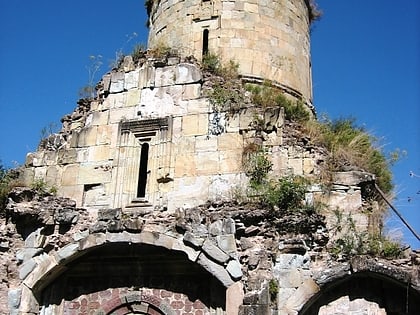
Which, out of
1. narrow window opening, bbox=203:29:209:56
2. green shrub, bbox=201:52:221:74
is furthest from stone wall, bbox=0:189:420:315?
narrow window opening, bbox=203:29:209:56

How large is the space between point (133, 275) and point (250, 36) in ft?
19.9

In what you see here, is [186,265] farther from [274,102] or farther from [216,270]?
[274,102]

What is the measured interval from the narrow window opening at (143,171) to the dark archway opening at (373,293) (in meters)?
3.66

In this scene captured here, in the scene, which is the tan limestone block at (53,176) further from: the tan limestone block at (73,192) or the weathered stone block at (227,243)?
the weathered stone block at (227,243)

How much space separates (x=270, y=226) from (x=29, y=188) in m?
4.57

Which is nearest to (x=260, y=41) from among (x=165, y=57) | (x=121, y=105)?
(x=165, y=57)

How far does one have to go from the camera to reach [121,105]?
1154 cm

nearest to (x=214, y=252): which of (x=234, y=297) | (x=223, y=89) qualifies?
(x=234, y=297)

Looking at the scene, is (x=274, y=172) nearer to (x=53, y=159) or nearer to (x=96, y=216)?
(x=96, y=216)

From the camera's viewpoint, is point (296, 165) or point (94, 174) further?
point (94, 174)

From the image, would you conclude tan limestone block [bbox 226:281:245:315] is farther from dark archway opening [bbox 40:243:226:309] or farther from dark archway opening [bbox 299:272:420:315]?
dark archway opening [bbox 299:272:420:315]

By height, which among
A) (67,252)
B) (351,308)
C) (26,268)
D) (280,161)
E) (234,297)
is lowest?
(351,308)

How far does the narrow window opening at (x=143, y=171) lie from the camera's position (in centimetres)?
1083

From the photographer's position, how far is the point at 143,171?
36.0 feet
